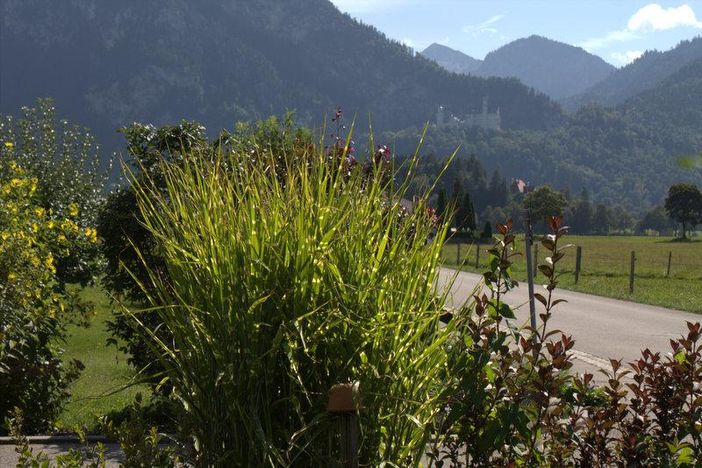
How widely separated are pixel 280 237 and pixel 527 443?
1.25 m

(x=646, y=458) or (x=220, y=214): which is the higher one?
(x=220, y=214)

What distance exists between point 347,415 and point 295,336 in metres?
0.28

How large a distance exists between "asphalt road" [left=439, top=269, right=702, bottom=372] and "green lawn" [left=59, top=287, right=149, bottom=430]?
398cm

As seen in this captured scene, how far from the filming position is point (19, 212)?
7.75 meters

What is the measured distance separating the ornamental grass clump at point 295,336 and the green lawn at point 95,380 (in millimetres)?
2780

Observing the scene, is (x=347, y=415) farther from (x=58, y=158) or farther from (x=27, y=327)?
(x=58, y=158)

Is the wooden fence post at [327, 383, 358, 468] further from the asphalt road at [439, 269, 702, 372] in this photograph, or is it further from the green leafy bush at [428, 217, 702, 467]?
the asphalt road at [439, 269, 702, 372]

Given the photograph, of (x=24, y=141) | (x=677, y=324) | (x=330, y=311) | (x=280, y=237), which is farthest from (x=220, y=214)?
(x=24, y=141)

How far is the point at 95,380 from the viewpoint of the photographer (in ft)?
36.3

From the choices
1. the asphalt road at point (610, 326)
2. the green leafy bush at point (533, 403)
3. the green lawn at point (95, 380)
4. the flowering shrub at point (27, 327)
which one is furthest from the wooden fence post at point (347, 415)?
the asphalt road at point (610, 326)

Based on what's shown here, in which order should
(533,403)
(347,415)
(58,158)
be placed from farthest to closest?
(58,158) < (533,403) < (347,415)

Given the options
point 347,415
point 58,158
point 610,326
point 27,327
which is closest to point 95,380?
point 27,327

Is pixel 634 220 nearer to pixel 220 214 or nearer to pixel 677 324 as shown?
pixel 677 324

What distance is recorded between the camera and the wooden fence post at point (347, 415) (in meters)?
2.34
